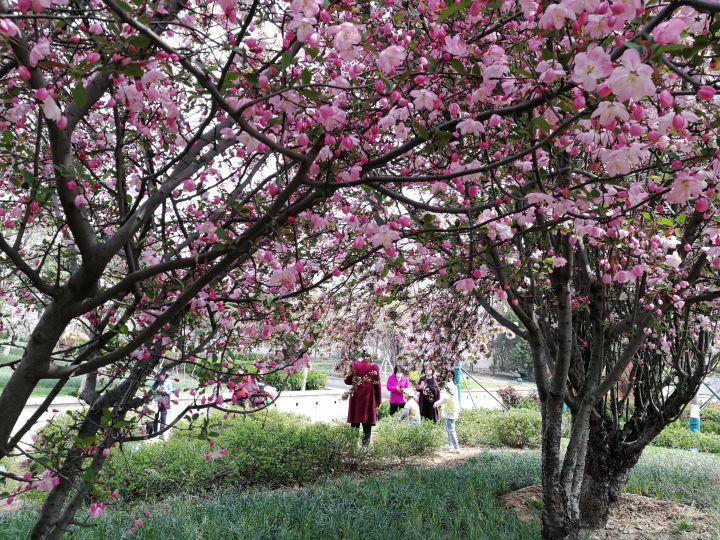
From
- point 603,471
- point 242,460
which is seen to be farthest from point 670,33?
point 242,460

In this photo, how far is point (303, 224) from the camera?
2701 mm

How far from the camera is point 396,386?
934 centimetres

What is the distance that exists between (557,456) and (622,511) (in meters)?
2.11

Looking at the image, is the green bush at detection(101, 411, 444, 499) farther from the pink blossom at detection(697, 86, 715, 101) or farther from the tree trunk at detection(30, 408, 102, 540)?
the pink blossom at detection(697, 86, 715, 101)

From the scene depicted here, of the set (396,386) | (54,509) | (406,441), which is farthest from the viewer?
(396,386)

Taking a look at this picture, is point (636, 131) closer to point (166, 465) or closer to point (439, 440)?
point (166, 465)

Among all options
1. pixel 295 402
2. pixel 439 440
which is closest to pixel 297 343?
pixel 439 440

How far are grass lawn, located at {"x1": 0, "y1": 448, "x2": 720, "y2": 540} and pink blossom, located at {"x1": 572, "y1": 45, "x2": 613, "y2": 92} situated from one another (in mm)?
3642

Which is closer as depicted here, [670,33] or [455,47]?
[670,33]

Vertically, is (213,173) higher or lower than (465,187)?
higher

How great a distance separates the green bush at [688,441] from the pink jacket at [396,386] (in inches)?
242

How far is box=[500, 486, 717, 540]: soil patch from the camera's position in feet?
15.5

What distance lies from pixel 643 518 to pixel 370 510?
2942 millimetres

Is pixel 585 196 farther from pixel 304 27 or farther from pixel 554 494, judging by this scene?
pixel 554 494
